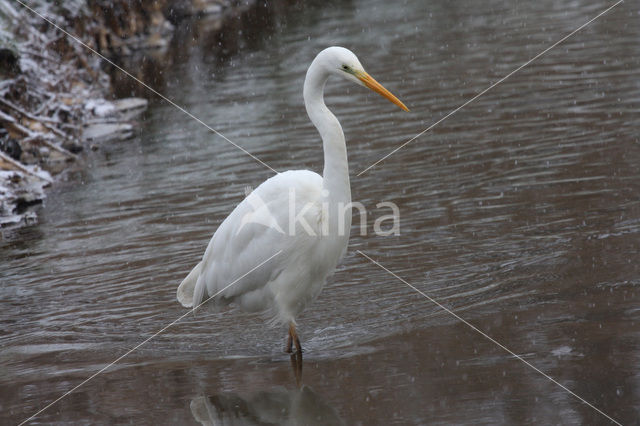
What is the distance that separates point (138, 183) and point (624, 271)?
22.8ft

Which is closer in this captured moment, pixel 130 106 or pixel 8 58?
pixel 8 58

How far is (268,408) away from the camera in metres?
5.33

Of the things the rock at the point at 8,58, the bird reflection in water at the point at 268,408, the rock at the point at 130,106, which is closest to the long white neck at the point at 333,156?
the bird reflection in water at the point at 268,408

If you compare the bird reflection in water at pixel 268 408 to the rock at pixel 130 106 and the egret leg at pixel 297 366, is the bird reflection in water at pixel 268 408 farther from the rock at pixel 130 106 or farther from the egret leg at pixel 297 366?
the rock at pixel 130 106

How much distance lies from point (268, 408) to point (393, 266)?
2.46m

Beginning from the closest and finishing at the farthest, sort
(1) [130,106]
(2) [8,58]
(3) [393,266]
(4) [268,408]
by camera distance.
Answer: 1. (4) [268,408]
2. (3) [393,266]
3. (2) [8,58]
4. (1) [130,106]

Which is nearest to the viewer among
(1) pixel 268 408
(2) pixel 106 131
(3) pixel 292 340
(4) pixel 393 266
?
(1) pixel 268 408

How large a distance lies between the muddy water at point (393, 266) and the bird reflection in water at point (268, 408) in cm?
1

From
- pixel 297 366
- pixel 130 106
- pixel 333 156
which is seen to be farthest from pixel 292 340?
pixel 130 106

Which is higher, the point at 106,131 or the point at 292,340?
the point at 106,131

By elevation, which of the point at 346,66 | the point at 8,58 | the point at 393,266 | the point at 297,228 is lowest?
the point at 393,266

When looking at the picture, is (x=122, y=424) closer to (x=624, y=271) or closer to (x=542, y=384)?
(x=542, y=384)

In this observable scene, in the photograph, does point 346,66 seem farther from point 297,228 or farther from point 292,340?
point 292,340

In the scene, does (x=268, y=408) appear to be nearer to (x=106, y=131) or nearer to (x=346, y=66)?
(x=346, y=66)
